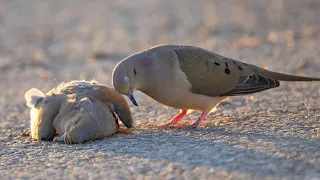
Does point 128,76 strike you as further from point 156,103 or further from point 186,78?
point 156,103

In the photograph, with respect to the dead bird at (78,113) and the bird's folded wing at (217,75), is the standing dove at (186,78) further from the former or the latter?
the dead bird at (78,113)

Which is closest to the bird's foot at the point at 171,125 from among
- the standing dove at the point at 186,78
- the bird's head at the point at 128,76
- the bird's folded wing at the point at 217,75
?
the standing dove at the point at 186,78

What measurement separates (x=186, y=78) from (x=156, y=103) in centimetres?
199

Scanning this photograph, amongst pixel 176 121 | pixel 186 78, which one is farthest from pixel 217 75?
pixel 176 121

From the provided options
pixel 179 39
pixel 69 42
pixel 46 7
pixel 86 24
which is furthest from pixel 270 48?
pixel 46 7

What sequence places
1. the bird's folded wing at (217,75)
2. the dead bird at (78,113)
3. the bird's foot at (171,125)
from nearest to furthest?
the dead bird at (78,113) → the bird's folded wing at (217,75) → the bird's foot at (171,125)

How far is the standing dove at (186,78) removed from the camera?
19.8 feet

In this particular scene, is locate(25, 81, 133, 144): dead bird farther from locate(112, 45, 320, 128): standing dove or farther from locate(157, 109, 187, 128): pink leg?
locate(157, 109, 187, 128): pink leg

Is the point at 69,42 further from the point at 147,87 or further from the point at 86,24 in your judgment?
the point at 147,87

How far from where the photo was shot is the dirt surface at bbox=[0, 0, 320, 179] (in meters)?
4.82

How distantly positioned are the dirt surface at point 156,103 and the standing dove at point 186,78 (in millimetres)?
303

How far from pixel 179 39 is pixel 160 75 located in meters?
8.11

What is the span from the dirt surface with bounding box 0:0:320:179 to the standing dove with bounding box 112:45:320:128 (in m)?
0.30

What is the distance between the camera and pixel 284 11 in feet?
57.4
